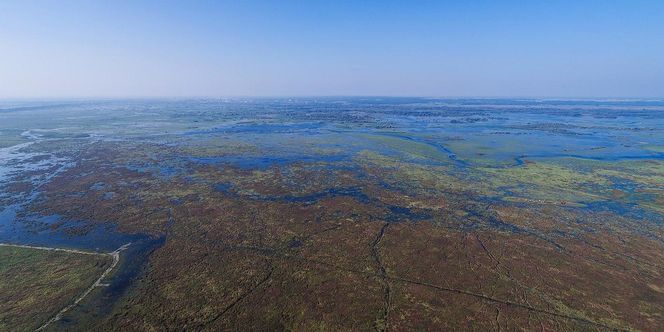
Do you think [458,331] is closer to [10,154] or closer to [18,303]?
[18,303]

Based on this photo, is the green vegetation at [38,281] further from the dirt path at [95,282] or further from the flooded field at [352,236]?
the flooded field at [352,236]

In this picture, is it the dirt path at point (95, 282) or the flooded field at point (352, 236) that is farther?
the flooded field at point (352, 236)

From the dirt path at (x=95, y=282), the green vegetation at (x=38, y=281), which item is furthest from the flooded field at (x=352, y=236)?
the green vegetation at (x=38, y=281)

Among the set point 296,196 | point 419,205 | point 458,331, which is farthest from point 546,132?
point 458,331

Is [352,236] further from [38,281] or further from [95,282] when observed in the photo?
[38,281]

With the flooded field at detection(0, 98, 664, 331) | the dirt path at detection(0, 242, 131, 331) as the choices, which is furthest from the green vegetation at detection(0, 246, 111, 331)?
the flooded field at detection(0, 98, 664, 331)

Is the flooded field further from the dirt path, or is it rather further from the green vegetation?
the green vegetation

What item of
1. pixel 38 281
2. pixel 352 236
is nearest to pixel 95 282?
pixel 38 281

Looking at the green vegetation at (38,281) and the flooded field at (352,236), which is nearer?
the green vegetation at (38,281)
